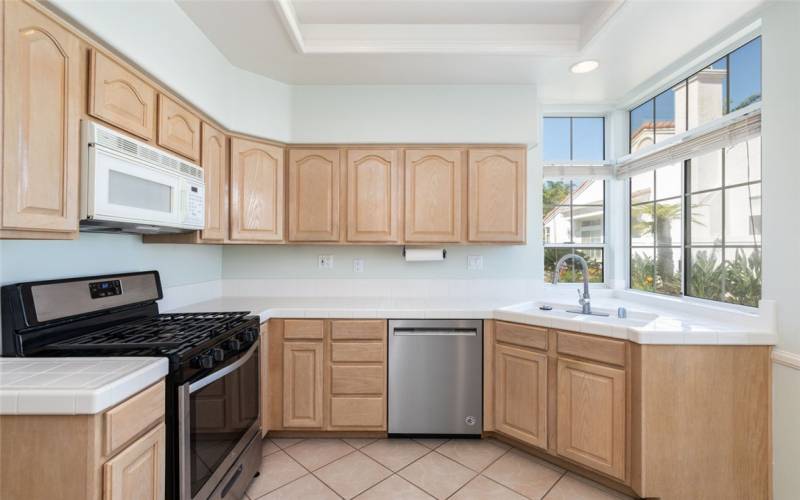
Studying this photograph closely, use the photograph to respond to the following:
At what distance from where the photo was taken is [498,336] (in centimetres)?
216

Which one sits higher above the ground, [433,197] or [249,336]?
[433,197]

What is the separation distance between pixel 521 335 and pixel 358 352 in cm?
108

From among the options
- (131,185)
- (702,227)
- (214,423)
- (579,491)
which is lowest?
(579,491)

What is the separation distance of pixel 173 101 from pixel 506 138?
220 cm

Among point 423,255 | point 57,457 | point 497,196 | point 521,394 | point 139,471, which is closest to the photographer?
point 57,457

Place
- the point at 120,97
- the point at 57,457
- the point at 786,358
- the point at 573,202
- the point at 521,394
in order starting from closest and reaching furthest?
1. the point at 57,457
2. the point at 120,97
3. the point at 786,358
4. the point at 521,394
5. the point at 573,202

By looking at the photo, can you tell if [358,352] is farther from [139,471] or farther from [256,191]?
[256,191]

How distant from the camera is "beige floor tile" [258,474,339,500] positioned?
5.63 ft

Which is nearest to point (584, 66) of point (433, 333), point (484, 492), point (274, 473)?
point (433, 333)

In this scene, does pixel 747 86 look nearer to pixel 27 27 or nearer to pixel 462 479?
pixel 462 479

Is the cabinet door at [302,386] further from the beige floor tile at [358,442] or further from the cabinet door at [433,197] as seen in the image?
the cabinet door at [433,197]

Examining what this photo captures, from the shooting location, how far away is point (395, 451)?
2.09 meters

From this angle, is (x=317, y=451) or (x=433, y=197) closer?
(x=317, y=451)

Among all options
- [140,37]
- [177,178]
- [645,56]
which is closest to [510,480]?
[177,178]
